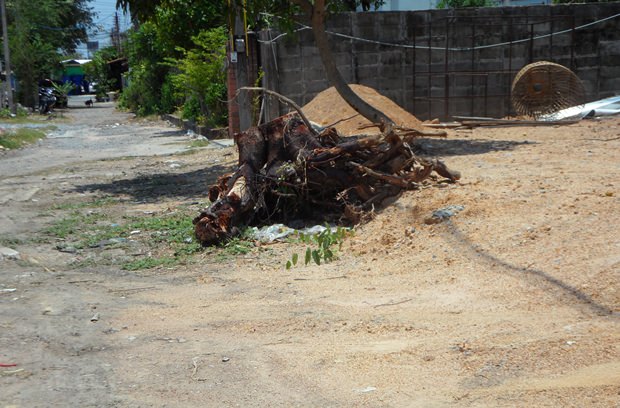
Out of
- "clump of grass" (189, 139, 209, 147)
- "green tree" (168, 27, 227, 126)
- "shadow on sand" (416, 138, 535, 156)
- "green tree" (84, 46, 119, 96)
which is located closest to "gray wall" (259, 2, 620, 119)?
"clump of grass" (189, 139, 209, 147)

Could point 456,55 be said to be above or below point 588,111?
above

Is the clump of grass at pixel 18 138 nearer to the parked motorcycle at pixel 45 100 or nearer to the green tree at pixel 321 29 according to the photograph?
the green tree at pixel 321 29

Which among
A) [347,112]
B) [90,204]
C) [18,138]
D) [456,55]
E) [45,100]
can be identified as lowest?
[90,204]

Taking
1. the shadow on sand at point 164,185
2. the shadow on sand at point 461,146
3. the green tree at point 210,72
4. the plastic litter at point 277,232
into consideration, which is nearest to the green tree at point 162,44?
the green tree at point 210,72

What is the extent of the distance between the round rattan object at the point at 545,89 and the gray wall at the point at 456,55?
1.34 metres

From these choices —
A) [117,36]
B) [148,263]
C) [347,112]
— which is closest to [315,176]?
[148,263]

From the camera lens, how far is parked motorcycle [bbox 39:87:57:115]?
3656 cm

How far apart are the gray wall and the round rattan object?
1341mm

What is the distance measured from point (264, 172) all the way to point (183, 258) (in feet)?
5.08

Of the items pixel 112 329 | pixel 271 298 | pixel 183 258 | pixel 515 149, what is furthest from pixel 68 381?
pixel 515 149

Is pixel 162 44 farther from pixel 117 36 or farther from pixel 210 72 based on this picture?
pixel 117 36

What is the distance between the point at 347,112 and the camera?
14375 mm

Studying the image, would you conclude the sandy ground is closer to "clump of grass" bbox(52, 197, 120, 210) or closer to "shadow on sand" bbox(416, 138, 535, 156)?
"clump of grass" bbox(52, 197, 120, 210)

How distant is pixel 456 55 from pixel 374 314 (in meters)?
12.5
